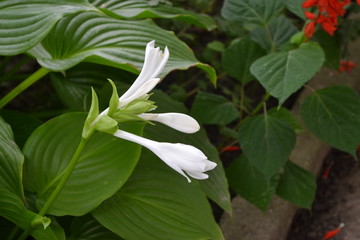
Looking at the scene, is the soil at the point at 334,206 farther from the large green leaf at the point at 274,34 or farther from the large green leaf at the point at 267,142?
the large green leaf at the point at 274,34

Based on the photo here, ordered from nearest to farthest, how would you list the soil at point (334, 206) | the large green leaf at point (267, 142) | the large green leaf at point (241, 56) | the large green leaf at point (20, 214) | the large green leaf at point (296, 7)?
the large green leaf at point (20, 214) → the large green leaf at point (267, 142) → the large green leaf at point (296, 7) → the large green leaf at point (241, 56) → the soil at point (334, 206)

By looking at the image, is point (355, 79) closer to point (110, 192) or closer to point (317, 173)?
point (317, 173)

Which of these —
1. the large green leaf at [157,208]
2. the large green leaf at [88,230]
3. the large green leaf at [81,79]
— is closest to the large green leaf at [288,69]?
the large green leaf at [157,208]

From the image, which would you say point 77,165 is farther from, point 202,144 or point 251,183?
point 251,183

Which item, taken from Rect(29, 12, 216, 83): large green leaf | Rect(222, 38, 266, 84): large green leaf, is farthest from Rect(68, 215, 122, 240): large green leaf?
Result: Rect(222, 38, 266, 84): large green leaf

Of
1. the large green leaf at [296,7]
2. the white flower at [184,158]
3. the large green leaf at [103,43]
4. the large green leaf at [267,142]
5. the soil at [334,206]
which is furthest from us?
the soil at [334,206]

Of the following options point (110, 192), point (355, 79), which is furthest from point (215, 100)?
point (355, 79)
